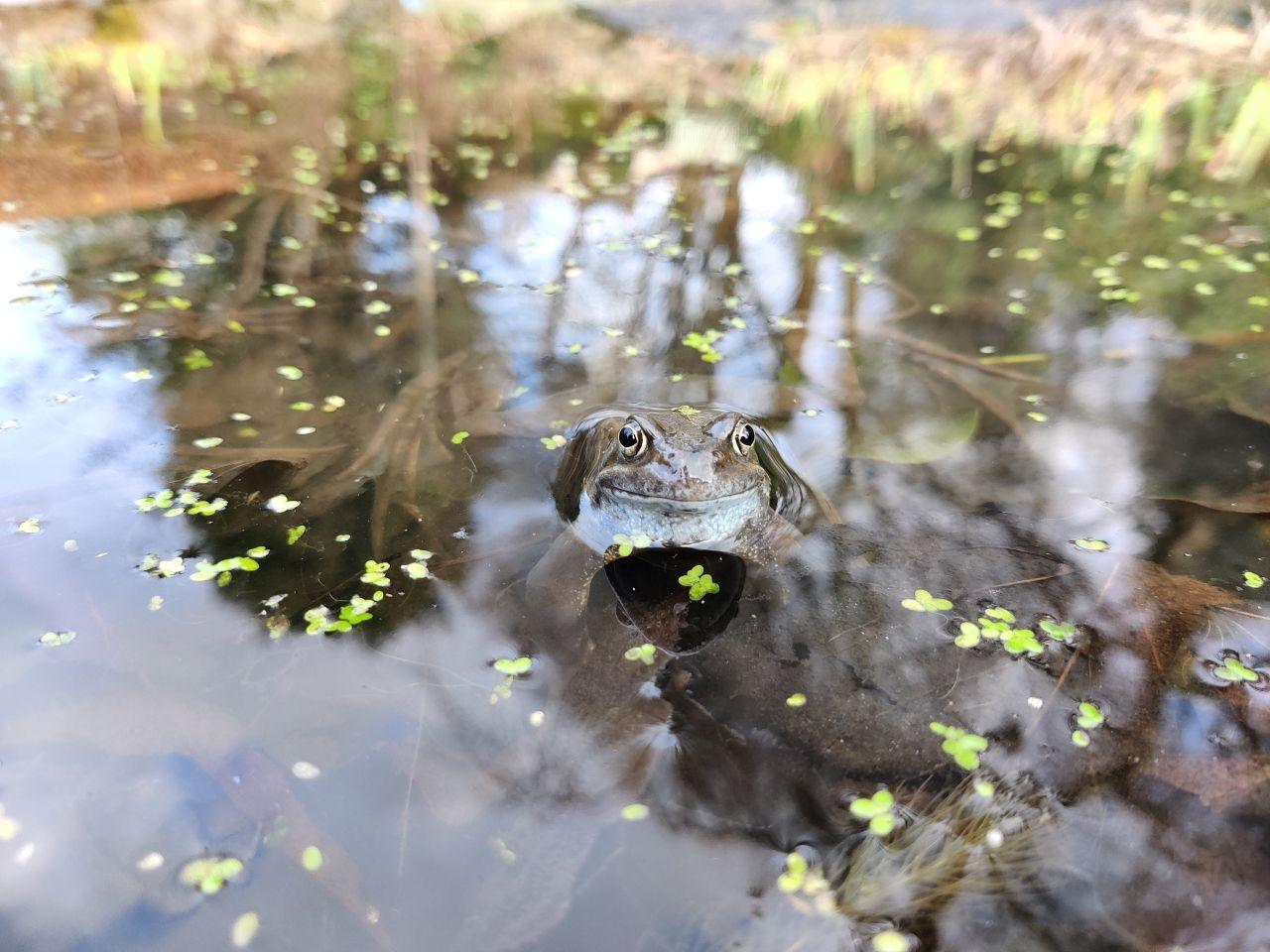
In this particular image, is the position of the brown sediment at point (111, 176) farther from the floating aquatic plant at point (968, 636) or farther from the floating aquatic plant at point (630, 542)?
the floating aquatic plant at point (968, 636)

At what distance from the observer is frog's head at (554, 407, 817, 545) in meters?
3.30

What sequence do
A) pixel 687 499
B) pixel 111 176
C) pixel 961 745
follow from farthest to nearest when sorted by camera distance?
1. pixel 111 176
2. pixel 687 499
3. pixel 961 745

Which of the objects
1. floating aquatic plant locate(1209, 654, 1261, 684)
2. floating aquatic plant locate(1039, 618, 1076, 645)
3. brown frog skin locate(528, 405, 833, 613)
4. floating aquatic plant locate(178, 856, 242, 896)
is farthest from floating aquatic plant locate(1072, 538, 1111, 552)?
floating aquatic plant locate(178, 856, 242, 896)

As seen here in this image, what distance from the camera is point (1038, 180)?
25.8 feet

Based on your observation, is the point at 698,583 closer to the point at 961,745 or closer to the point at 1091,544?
the point at 961,745

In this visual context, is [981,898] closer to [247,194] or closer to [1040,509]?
[1040,509]

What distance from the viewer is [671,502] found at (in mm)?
3363

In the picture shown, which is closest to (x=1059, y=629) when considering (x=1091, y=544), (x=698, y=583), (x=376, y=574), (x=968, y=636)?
(x=968, y=636)

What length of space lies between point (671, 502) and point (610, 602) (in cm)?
49

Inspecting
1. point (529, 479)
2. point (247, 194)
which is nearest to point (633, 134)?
point (247, 194)

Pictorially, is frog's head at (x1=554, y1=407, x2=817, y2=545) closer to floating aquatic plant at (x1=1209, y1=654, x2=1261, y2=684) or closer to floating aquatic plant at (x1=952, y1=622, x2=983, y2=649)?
floating aquatic plant at (x1=952, y1=622, x2=983, y2=649)

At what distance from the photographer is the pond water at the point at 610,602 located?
2.28m

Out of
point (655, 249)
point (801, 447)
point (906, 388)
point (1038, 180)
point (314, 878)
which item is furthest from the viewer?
point (1038, 180)

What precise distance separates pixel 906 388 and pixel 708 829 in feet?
10.2
